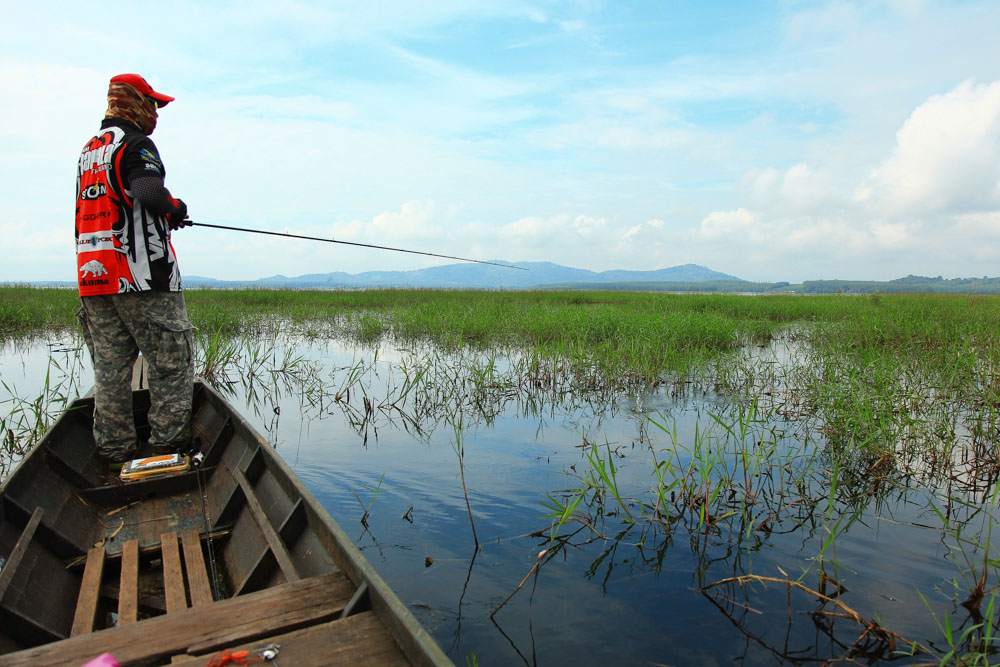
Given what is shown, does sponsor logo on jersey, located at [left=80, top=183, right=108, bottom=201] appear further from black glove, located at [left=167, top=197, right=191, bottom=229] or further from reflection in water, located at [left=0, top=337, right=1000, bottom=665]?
reflection in water, located at [left=0, top=337, right=1000, bottom=665]

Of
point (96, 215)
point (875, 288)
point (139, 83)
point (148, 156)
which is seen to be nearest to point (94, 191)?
point (96, 215)

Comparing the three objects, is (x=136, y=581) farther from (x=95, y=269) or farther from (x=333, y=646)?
(x=95, y=269)

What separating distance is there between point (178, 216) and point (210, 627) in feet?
9.86

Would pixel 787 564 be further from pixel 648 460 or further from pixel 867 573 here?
pixel 648 460

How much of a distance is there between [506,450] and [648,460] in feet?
4.19

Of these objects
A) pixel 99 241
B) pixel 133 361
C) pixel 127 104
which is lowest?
pixel 133 361

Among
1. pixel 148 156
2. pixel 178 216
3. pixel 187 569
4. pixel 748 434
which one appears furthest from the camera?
pixel 748 434

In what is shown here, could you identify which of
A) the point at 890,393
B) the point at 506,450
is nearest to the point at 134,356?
the point at 506,450

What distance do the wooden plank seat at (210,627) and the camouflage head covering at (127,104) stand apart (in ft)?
10.6

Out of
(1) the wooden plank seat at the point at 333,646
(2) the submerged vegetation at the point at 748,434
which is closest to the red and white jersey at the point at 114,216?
(2) the submerged vegetation at the point at 748,434

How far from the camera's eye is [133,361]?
397 centimetres

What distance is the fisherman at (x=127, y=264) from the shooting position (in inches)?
141

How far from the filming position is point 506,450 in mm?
5312

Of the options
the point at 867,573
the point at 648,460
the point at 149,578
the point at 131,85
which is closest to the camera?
the point at 149,578
